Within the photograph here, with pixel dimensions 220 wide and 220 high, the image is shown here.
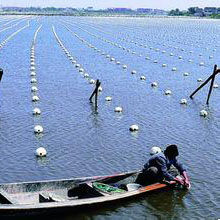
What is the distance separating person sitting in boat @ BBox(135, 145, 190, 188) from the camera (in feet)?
61.7

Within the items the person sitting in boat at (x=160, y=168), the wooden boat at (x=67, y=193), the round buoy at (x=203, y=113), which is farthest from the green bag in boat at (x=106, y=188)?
the round buoy at (x=203, y=113)

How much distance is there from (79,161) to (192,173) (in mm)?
5090

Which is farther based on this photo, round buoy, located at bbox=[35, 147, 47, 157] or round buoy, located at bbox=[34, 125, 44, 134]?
round buoy, located at bbox=[34, 125, 44, 134]

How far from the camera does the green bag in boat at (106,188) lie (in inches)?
715

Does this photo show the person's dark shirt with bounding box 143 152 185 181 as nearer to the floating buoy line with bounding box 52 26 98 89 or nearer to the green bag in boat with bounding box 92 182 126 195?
the green bag in boat with bounding box 92 182 126 195

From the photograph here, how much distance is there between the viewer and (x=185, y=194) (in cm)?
1961

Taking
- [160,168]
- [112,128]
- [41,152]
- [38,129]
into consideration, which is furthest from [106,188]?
[112,128]

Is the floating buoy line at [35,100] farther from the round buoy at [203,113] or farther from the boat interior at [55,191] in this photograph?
the round buoy at [203,113]

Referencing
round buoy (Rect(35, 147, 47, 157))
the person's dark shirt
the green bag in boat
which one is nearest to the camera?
the green bag in boat

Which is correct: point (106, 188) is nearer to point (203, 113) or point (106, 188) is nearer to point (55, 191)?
point (55, 191)

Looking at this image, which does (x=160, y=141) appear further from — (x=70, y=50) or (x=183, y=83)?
(x=70, y=50)

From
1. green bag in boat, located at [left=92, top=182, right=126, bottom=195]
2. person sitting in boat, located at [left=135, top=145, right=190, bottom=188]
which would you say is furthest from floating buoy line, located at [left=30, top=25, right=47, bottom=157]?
person sitting in boat, located at [left=135, top=145, right=190, bottom=188]

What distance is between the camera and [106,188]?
60.8 feet

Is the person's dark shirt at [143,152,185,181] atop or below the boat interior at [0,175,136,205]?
atop
